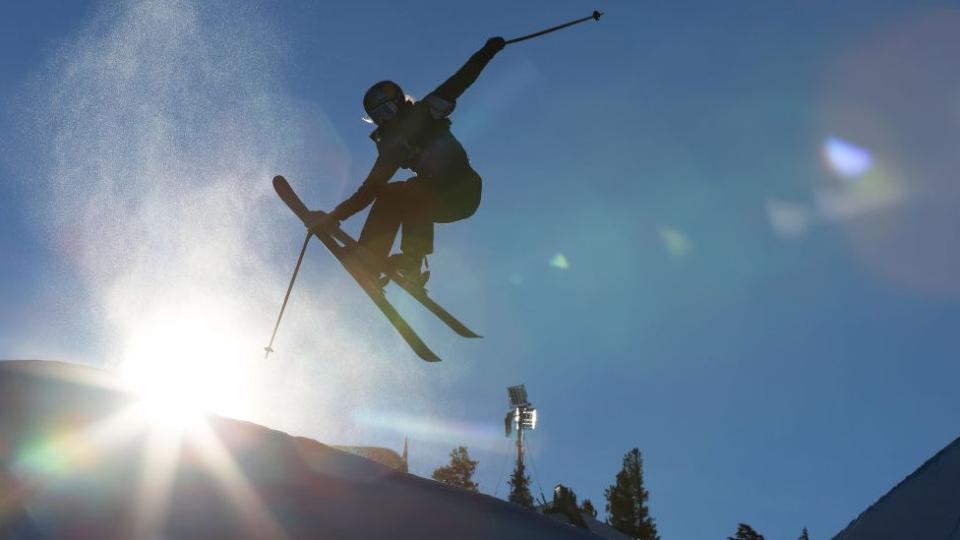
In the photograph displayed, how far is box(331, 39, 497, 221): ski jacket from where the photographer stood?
342 inches

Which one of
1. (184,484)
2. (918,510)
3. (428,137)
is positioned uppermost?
(428,137)

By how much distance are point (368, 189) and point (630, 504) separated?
167 ft

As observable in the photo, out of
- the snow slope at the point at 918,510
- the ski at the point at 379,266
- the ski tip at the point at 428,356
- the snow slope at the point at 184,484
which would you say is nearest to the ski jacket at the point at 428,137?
the ski at the point at 379,266

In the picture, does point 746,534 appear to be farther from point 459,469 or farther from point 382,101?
point 459,469

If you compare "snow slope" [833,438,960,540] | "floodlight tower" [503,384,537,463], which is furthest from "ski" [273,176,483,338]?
"floodlight tower" [503,384,537,463]

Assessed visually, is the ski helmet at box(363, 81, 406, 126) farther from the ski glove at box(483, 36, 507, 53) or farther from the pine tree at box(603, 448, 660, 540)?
the pine tree at box(603, 448, 660, 540)

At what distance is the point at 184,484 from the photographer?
2713 millimetres

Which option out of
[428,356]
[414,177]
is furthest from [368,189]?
[428,356]

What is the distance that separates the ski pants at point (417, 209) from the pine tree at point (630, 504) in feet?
153

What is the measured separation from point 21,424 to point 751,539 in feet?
53.5

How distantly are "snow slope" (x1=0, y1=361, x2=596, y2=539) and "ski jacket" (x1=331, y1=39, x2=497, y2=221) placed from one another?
231 inches

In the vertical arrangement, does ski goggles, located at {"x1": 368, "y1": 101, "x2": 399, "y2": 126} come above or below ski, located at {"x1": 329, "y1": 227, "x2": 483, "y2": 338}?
above

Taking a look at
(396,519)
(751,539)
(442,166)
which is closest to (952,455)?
(442,166)

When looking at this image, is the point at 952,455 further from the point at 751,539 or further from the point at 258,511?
the point at 751,539
